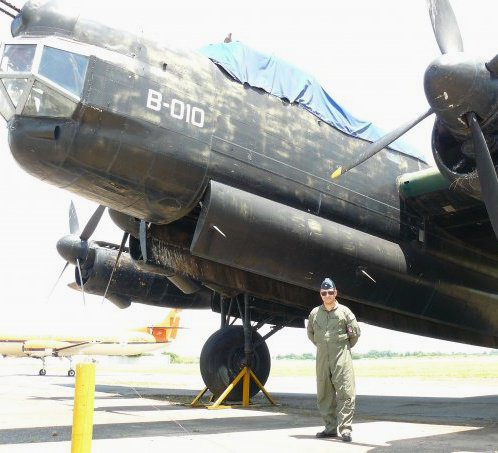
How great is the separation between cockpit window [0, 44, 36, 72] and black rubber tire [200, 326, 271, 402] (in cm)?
682

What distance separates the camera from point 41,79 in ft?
25.8

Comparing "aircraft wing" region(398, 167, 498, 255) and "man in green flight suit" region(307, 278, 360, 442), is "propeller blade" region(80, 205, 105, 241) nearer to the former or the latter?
"aircraft wing" region(398, 167, 498, 255)

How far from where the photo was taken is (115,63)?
8.41 m

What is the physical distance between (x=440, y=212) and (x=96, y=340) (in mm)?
37318

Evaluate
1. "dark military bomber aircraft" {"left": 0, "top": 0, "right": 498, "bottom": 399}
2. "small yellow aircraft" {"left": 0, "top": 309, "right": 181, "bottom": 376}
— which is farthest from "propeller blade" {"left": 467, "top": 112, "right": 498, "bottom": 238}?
"small yellow aircraft" {"left": 0, "top": 309, "right": 181, "bottom": 376}

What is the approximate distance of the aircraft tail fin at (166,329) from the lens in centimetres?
4800

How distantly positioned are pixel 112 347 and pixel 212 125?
45167 millimetres

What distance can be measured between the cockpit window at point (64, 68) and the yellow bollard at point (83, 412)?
5197 mm

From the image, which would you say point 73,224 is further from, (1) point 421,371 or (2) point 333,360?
(1) point 421,371

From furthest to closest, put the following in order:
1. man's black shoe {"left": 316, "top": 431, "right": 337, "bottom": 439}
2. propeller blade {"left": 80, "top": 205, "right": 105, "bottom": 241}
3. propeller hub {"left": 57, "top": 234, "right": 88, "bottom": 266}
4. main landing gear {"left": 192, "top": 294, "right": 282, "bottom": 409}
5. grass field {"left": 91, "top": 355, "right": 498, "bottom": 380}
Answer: grass field {"left": 91, "top": 355, "right": 498, "bottom": 380}
propeller hub {"left": 57, "top": 234, "right": 88, "bottom": 266}
propeller blade {"left": 80, "top": 205, "right": 105, "bottom": 241}
main landing gear {"left": 192, "top": 294, "right": 282, "bottom": 409}
man's black shoe {"left": 316, "top": 431, "right": 337, "bottom": 439}

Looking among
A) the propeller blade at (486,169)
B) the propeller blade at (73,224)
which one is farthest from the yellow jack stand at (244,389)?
the propeller blade at (73,224)

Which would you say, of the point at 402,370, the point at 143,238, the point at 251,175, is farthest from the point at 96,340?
the point at 251,175

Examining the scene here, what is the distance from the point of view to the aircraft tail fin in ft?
157

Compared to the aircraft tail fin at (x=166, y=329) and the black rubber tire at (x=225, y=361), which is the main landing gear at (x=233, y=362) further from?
the aircraft tail fin at (x=166, y=329)
